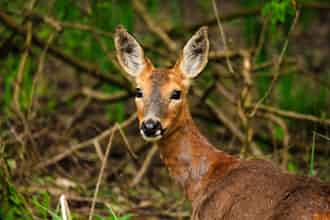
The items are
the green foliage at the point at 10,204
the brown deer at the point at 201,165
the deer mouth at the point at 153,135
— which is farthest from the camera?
the green foliage at the point at 10,204

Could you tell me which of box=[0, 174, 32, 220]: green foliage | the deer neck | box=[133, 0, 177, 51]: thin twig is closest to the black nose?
the deer neck

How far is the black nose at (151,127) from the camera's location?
17.6 feet

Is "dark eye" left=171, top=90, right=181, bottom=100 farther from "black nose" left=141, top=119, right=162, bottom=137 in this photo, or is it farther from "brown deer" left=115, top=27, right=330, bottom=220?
"black nose" left=141, top=119, right=162, bottom=137

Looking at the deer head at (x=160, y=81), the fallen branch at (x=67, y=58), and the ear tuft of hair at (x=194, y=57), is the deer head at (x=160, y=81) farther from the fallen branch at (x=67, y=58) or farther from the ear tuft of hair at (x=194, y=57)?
the fallen branch at (x=67, y=58)

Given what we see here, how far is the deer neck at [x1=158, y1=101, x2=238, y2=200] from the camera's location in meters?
5.61

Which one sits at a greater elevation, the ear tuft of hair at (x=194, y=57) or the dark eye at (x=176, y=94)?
the ear tuft of hair at (x=194, y=57)

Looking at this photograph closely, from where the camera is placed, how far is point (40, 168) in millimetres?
7164

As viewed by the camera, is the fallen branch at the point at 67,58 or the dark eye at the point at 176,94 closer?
the dark eye at the point at 176,94

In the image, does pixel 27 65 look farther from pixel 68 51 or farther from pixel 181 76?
pixel 181 76

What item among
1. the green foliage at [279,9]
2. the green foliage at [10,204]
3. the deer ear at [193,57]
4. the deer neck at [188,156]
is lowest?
the green foliage at [10,204]

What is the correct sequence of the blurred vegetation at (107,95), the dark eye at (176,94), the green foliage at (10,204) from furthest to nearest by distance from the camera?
the blurred vegetation at (107,95) < the green foliage at (10,204) < the dark eye at (176,94)

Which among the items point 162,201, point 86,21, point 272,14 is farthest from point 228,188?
point 86,21

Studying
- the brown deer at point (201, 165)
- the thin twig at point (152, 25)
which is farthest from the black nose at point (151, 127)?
the thin twig at point (152, 25)

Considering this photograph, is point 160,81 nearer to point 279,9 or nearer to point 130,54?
point 130,54
